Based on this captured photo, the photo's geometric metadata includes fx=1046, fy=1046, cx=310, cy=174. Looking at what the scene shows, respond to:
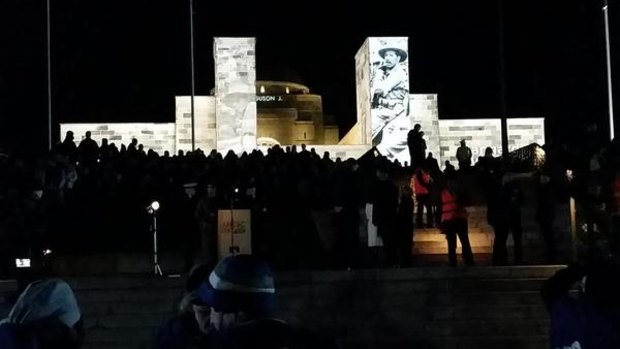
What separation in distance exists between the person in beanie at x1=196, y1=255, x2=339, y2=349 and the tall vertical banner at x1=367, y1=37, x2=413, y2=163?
35339mm

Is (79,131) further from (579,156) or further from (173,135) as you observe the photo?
(579,156)

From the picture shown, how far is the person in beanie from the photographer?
8.18 feet

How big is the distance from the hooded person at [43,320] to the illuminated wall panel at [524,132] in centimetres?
4233

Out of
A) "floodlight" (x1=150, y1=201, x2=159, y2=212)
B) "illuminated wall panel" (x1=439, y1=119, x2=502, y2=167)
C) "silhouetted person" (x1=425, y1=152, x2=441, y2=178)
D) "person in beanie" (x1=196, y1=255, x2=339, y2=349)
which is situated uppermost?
"illuminated wall panel" (x1=439, y1=119, x2=502, y2=167)

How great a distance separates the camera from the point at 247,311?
101 inches

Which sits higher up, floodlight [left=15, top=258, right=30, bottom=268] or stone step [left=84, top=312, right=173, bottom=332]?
floodlight [left=15, top=258, right=30, bottom=268]

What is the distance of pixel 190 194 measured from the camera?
16.3 metres

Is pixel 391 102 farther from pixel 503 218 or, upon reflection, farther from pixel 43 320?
pixel 43 320

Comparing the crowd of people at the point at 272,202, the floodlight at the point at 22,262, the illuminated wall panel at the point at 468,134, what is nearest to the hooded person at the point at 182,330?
the floodlight at the point at 22,262

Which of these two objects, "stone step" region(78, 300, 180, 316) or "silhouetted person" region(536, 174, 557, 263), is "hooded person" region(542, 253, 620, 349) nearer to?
"stone step" region(78, 300, 180, 316)

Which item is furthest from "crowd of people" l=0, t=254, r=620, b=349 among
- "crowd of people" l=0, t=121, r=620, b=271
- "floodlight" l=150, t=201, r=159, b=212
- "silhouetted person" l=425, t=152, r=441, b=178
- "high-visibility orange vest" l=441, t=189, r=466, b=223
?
"silhouetted person" l=425, t=152, r=441, b=178

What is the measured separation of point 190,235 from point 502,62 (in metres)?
8.91

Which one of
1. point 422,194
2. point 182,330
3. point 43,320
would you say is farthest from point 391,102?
point 43,320

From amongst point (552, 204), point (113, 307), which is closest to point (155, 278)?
point (113, 307)
